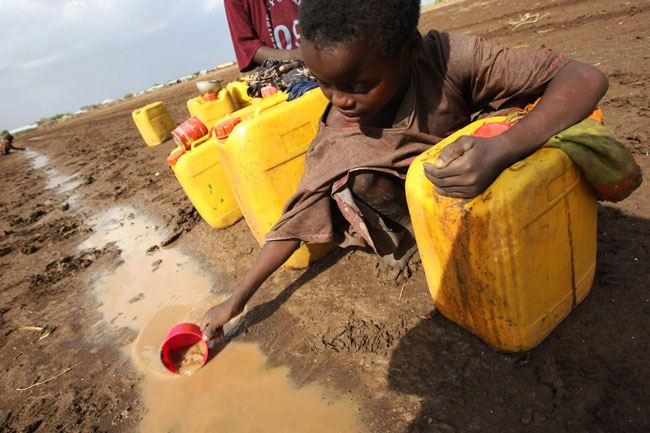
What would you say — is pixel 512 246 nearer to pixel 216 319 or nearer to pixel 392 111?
pixel 392 111

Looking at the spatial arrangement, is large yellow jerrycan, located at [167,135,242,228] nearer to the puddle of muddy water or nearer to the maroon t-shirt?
the maroon t-shirt

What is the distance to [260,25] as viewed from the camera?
2.70 meters

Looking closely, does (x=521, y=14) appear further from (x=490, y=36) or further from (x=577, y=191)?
(x=577, y=191)

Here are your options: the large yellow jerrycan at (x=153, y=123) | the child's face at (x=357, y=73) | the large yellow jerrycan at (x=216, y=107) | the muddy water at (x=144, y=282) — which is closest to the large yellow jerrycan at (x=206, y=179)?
the muddy water at (x=144, y=282)

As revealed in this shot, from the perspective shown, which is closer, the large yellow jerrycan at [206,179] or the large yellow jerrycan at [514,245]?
the large yellow jerrycan at [514,245]

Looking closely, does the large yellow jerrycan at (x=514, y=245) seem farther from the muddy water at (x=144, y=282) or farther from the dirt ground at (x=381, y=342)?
the muddy water at (x=144, y=282)

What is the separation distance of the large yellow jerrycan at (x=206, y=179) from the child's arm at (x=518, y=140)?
1.89 metres

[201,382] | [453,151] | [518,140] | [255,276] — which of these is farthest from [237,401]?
[518,140]

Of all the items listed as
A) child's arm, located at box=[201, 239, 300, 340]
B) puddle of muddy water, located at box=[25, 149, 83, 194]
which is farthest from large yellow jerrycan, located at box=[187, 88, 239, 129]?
puddle of muddy water, located at box=[25, 149, 83, 194]

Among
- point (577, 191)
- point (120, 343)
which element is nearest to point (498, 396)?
point (577, 191)

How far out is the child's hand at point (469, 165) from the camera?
0.92m

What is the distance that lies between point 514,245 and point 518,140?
30cm

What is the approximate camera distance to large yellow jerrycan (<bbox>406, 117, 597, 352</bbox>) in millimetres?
953

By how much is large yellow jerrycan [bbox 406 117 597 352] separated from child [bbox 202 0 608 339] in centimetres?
7
